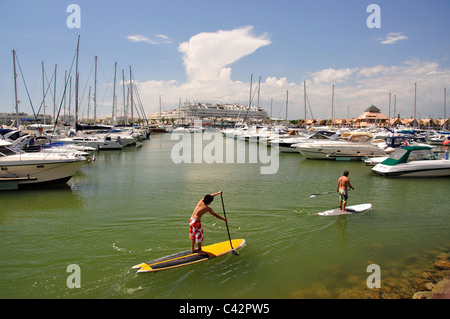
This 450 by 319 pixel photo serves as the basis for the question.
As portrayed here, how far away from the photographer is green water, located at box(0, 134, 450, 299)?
7352 mm

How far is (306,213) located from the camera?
1291cm

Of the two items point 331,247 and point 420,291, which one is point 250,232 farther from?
point 420,291

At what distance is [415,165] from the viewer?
20422 mm

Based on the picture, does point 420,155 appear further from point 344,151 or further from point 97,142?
point 97,142

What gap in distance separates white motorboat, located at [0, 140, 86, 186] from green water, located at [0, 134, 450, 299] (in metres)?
0.82

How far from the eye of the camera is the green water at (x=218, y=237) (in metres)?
7.35

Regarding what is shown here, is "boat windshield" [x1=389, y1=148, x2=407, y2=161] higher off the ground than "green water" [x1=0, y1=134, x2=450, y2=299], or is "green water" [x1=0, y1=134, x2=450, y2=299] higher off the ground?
"boat windshield" [x1=389, y1=148, x2=407, y2=161]

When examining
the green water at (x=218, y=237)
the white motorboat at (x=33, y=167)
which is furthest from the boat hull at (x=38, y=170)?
the green water at (x=218, y=237)

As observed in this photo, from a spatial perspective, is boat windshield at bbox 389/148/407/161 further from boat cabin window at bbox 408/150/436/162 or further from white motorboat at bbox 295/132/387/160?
white motorboat at bbox 295/132/387/160

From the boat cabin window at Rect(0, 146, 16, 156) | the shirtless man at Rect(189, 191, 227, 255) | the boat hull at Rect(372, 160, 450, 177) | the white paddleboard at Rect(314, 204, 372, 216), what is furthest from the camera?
the boat hull at Rect(372, 160, 450, 177)

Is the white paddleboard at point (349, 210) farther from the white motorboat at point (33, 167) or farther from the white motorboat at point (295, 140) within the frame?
the white motorboat at point (295, 140)

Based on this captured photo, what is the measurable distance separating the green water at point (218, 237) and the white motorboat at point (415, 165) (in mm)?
1969

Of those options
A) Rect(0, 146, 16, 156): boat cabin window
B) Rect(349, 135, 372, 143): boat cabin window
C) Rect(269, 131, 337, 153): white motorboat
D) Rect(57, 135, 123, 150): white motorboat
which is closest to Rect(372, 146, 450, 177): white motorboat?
Rect(349, 135, 372, 143): boat cabin window
